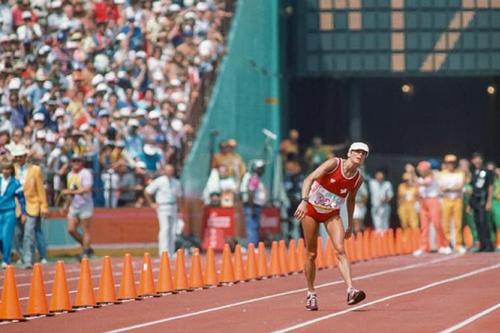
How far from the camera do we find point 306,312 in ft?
58.9

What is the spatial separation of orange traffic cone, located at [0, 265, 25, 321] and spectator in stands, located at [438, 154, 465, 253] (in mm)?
17190

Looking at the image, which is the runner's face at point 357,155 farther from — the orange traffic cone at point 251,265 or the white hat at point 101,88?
the white hat at point 101,88

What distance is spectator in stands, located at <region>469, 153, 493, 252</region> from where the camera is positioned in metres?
33.5

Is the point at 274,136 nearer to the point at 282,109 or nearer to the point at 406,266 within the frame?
the point at 282,109

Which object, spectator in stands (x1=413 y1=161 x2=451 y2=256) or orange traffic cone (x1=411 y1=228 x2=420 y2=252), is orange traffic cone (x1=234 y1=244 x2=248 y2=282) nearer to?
spectator in stands (x1=413 y1=161 x2=451 y2=256)

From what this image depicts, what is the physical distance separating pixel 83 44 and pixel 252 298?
1521 centimetres

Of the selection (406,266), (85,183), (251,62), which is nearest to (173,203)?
(85,183)

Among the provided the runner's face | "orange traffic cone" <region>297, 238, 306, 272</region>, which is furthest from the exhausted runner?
"orange traffic cone" <region>297, 238, 306, 272</region>

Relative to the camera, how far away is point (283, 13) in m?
39.6

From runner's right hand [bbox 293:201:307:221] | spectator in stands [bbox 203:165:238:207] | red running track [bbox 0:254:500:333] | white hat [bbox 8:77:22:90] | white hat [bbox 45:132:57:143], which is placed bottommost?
red running track [bbox 0:254:500:333]

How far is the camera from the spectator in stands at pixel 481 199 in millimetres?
33500

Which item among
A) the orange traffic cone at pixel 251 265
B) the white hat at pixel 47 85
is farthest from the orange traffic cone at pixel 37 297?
the white hat at pixel 47 85

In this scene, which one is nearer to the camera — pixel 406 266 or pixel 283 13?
pixel 406 266

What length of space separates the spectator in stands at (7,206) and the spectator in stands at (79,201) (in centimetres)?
221
